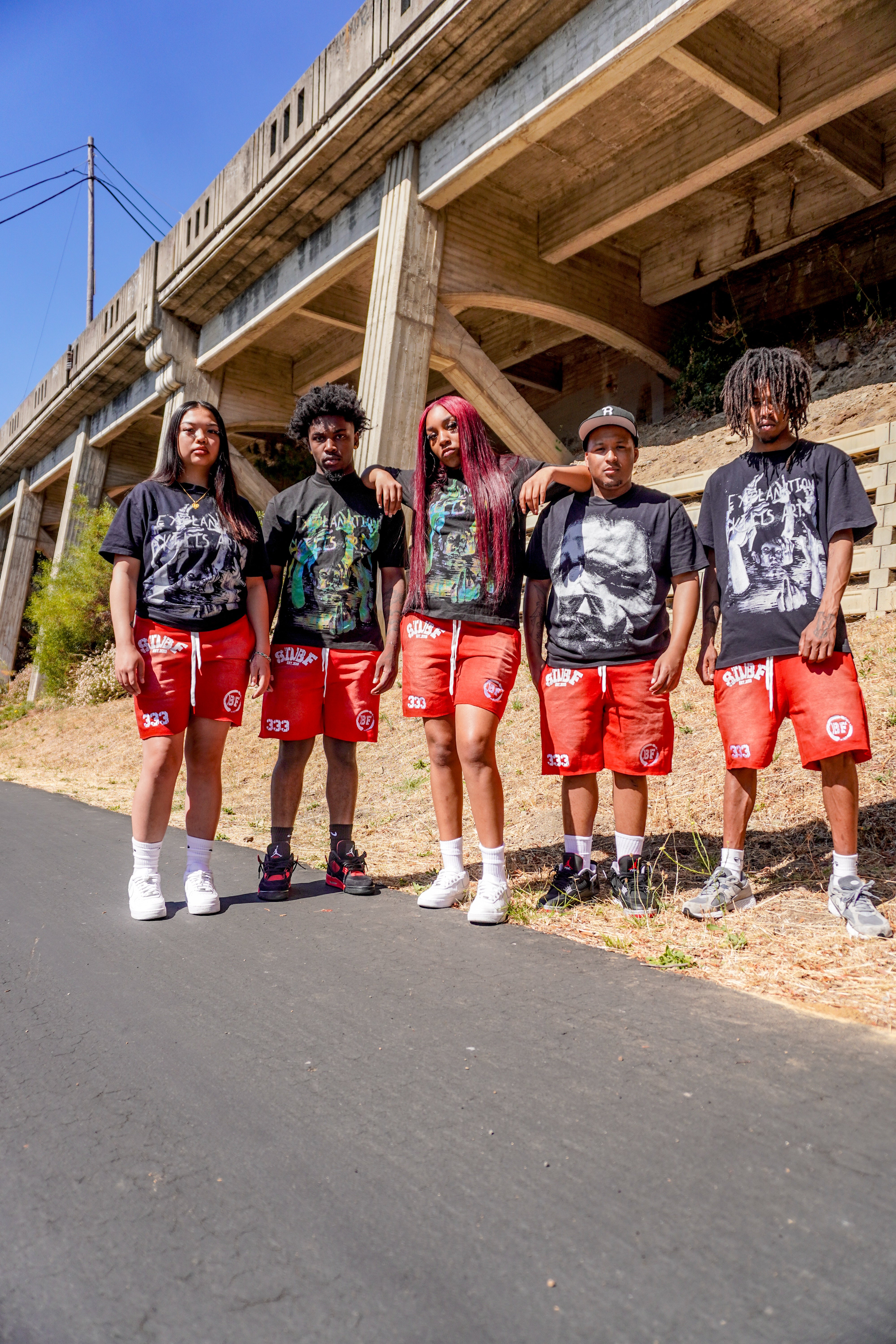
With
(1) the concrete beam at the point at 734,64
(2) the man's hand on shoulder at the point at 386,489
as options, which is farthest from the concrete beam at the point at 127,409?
(2) the man's hand on shoulder at the point at 386,489

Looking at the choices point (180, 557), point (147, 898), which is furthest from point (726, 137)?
point (147, 898)

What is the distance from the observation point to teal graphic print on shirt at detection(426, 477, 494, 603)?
3.66 m

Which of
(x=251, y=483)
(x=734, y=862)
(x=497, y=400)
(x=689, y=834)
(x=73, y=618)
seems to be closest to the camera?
(x=734, y=862)

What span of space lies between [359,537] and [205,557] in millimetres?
712

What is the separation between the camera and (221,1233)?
142cm

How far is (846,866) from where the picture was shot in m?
3.11

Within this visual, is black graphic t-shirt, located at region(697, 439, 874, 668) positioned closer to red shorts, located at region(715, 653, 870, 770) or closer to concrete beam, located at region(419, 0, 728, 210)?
red shorts, located at region(715, 653, 870, 770)

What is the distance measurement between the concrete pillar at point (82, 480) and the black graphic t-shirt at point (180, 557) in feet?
63.2

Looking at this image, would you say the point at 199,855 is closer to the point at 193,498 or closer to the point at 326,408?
the point at 193,498

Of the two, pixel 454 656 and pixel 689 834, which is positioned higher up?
pixel 454 656

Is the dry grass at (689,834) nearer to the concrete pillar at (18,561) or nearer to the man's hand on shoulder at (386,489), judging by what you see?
the man's hand on shoulder at (386,489)

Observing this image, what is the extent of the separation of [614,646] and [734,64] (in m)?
8.50

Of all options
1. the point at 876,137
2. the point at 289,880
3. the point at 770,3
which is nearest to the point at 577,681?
the point at 289,880

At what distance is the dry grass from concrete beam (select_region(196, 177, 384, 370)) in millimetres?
6632
